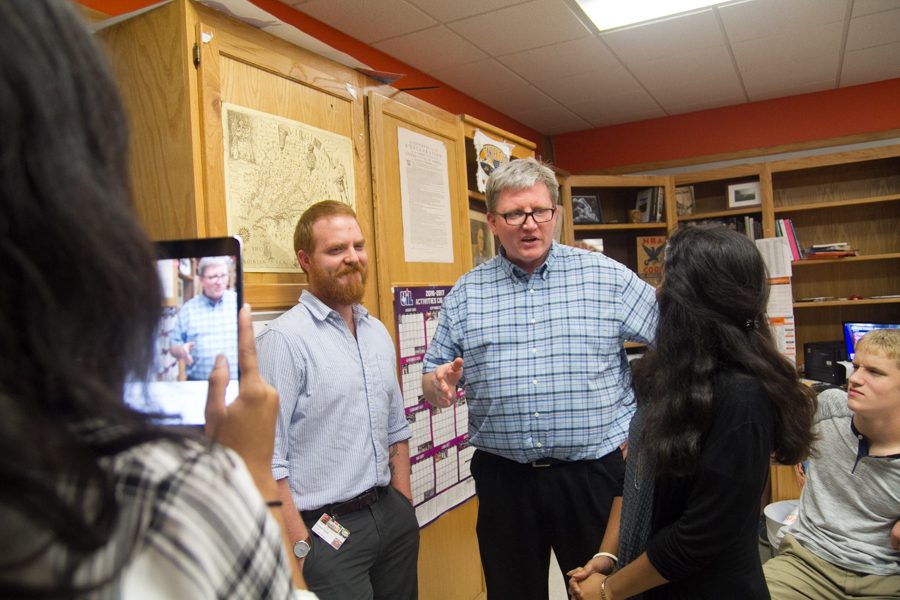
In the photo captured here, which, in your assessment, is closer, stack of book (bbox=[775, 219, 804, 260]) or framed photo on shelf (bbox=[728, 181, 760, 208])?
stack of book (bbox=[775, 219, 804, 260])

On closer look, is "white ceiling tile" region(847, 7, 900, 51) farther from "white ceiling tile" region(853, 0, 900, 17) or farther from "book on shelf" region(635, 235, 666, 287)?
"book on shelf" region(635, 235, 666, 287)

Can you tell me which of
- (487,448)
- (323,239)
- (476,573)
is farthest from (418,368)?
(476,573)

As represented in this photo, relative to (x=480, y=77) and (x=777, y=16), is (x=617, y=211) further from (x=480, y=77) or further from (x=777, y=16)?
(x=777, y=16)

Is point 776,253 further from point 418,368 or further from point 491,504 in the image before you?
point 491,504

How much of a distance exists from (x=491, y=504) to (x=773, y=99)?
486 cm

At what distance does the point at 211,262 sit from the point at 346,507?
117 cm

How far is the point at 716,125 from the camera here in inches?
216

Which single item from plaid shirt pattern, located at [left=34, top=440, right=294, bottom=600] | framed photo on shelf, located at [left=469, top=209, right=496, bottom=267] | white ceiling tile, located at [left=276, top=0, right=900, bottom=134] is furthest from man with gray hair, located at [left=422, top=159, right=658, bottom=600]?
white ceiling tile, located at [left=276, top=0, right=900, bottom=134]

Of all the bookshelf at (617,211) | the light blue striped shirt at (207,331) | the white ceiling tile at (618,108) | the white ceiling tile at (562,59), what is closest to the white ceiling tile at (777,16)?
the white ceiling tile at (562,59)

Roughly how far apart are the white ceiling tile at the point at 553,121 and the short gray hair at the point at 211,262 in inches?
191

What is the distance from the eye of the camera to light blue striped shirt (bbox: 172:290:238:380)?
0.81 metres

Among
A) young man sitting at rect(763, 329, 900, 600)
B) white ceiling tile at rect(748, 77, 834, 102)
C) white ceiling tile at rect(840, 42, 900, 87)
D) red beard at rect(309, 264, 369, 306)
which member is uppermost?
white ceiling tile at rect(748, 77, 834, 102)

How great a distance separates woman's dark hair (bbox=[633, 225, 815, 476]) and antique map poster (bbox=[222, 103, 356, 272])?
116 cm

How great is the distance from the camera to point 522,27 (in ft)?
11.7
